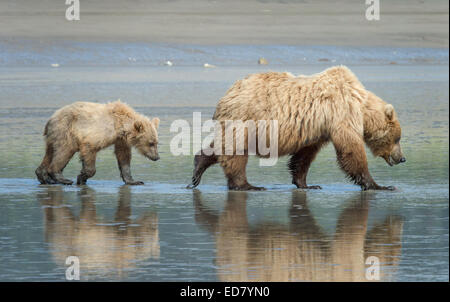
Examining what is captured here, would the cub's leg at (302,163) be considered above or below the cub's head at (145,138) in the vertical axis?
below

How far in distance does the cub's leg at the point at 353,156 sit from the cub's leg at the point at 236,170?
949 millimetres

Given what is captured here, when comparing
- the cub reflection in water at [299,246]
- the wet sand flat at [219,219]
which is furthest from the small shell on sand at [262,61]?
the cub reflection in water at [299,246]

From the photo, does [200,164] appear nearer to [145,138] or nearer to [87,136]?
[145,138]

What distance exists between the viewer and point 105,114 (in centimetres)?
1127

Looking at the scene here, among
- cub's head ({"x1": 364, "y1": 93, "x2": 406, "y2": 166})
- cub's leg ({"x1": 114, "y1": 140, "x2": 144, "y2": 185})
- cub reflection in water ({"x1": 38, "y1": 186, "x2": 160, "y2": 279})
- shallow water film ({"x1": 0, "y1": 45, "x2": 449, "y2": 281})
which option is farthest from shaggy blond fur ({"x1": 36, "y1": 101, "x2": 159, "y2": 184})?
cub's head ({"x1": 364, "y1": 93, "x2": 406, "y2": 166})

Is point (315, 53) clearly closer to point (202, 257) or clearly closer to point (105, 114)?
point (105, 114)

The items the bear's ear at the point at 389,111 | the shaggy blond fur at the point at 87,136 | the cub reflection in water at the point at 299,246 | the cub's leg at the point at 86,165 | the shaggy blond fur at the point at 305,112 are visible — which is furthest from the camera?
the shaggy blond fur at the point at 87,136

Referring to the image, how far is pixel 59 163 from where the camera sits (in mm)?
11094

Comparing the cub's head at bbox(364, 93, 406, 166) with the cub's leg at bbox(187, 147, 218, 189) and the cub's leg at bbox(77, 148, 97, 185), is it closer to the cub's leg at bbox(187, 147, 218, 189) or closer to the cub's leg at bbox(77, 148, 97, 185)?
the cub's leg at bbox(187, 147, 218, 189)

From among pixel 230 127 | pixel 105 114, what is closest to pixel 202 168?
pixel 230 127

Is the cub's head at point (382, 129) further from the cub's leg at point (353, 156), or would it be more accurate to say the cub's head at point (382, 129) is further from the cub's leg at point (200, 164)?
the cub's leg at point (200, 164)

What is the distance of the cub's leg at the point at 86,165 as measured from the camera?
35.9 feet

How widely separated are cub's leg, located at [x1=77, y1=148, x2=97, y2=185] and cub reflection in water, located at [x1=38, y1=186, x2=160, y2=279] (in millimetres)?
1123

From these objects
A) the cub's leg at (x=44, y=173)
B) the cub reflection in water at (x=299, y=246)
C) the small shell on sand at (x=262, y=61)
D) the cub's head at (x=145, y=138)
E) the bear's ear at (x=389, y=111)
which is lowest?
the cub reflection in water at (x=299, y=246)
